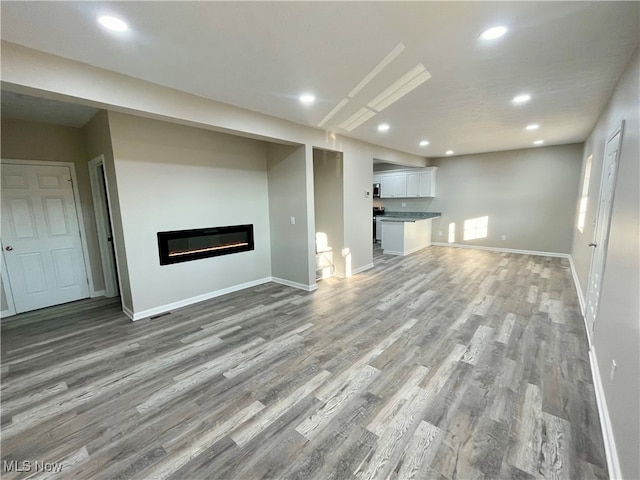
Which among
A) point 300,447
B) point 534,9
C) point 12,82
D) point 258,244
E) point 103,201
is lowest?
point 300,447

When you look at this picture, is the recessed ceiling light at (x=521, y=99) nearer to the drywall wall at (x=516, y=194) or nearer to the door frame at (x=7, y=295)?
the drywall wall at (x=516, y=194)

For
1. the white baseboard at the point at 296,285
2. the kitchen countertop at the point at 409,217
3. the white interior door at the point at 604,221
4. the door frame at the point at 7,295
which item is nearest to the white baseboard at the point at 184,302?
the white baseboard at the point at 296,285

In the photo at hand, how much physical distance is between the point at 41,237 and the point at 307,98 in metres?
4.26

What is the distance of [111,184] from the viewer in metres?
3.41

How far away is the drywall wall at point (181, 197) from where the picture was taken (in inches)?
133

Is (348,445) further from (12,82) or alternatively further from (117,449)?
(12,82)

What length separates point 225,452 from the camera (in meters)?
1.67

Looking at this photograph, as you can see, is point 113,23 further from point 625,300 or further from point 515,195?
point 515,195

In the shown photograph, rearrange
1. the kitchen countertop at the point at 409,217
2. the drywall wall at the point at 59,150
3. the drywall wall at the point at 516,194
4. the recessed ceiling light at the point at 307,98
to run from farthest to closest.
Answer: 1. the kitchen countertop at the point at 409,217
2. the drywall wall at the point at 516,194
3. the drywall wall at the point at 59,150
4. the recessed ceiling light at the point at 307,98

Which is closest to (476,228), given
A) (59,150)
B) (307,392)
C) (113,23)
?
(307,392)

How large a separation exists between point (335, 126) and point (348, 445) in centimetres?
392

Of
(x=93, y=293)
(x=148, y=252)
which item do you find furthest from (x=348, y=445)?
(x=93, y=293)

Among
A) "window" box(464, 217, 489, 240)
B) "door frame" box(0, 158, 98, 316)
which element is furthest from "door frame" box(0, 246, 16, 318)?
"window" box(464, 217, 489, 240)

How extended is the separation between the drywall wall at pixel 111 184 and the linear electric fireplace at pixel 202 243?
1.47ft
